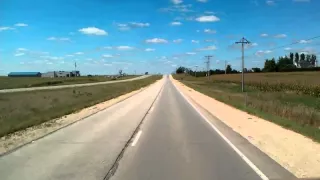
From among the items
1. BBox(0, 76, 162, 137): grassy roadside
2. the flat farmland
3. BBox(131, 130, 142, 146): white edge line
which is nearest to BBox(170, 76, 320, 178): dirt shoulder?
BBox(131, 130, 142, 146): white edge line

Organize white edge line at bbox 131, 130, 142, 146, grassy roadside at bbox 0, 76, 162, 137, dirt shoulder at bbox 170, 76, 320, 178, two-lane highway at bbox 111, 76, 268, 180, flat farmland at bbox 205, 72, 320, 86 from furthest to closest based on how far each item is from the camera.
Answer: flat farmland at bbox 205, 72, 320, 86 < grassy roadside at bbox 0, 76, 162, 137 < white edge line at bbox 131, 130, 142, 146 < dirt shoulder at bbox 170, 76, 320, 178 < two-lane highway at bbox 111, 76, 268, 180

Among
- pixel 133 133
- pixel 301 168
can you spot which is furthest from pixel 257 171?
pixel 133 133

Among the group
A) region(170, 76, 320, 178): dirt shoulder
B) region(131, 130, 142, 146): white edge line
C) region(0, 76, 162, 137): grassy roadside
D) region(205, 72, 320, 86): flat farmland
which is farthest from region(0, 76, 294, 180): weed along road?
region(205, 72, 320, 86): flat farmland

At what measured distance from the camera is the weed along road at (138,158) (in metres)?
8.21

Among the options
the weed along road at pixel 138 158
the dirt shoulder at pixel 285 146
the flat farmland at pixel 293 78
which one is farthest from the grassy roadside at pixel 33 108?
the flat farmland at pixel 293 78

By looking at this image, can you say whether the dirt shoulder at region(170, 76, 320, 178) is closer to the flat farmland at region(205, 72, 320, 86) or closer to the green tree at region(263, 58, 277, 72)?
the flat farmland at region(205, 72, 320, 86)

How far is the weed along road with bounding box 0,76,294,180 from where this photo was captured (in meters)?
8.21

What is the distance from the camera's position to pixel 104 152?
10.8 meters

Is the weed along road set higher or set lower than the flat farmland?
higher

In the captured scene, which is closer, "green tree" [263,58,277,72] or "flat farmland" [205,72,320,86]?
"flat farmland" [205,72,320,86]

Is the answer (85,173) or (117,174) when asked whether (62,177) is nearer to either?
(85,173)

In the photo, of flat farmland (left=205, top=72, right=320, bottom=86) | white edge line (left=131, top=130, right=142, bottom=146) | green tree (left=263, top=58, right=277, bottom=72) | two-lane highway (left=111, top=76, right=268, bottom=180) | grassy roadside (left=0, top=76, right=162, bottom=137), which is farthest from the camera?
green tree (left=263, top=58, right=277, bottom=72)

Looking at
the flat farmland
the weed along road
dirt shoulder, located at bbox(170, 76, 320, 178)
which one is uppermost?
the weed along road

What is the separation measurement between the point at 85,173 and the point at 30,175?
41.9 inches
